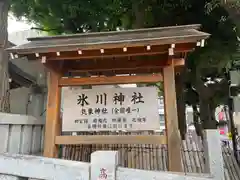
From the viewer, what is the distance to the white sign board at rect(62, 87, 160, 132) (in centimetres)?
430

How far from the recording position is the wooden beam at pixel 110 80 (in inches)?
172

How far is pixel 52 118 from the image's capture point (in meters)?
4.27

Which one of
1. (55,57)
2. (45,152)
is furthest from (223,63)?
(45,152)

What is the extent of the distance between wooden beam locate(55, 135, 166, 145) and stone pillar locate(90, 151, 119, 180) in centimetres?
201

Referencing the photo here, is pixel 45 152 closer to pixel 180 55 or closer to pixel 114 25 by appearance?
pixel 180 55

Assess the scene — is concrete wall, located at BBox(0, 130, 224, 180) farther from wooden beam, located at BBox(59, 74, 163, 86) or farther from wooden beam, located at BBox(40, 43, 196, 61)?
wooden beam, located at BBox(59, 74, 163, 86)

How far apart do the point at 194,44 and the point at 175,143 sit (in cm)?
175

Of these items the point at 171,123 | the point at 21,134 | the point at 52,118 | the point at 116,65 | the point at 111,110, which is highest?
the point at 116,65

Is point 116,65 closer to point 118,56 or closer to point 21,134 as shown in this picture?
point 118,56

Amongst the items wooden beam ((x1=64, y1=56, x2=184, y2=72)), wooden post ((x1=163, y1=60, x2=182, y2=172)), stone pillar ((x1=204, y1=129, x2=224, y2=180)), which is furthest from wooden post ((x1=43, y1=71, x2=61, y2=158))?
stone pillar ((x1=204, y1=129, x2=224, y2=180))

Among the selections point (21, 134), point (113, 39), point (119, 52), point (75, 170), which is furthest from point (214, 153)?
point (21, 134)

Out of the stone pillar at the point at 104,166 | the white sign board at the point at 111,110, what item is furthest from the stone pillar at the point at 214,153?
the stone pillar at the point at 104,166

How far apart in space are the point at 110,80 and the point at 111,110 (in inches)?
23.4

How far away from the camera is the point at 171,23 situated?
705cm
